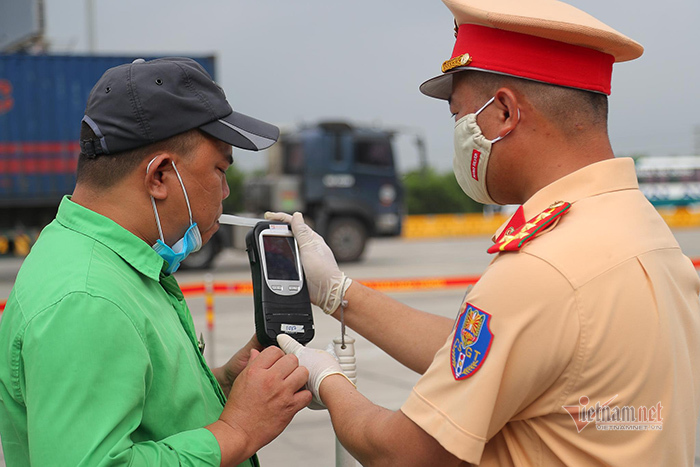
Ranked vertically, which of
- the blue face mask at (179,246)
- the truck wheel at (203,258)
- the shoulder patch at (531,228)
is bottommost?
the truck wheel at (203,258)

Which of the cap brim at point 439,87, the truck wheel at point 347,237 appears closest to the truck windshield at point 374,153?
the truck wheel at point 347,237

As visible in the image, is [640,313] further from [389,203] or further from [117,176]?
[389,203]

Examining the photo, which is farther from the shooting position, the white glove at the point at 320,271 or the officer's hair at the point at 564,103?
the white glove at the point at 320,271

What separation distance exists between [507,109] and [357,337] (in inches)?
244

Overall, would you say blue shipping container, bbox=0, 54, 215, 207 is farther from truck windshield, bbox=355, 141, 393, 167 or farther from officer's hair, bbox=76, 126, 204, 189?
officer's hair, bbox=76, 126, 204, 189

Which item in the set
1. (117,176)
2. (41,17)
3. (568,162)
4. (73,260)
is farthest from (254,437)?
(41,17)

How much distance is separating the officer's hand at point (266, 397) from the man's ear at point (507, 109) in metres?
0.79

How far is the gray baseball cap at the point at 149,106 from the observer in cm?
165

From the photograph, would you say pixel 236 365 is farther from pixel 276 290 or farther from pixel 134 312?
pixel 134 312

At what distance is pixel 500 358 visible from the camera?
1.41 metres

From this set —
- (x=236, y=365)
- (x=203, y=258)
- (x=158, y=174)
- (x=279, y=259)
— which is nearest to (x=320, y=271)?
(x=279, y=259)

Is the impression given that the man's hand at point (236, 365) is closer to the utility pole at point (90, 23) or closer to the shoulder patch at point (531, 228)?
the shoulder patch at point (531, 228)

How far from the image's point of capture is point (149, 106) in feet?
5.44

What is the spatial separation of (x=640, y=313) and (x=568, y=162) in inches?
15.8
